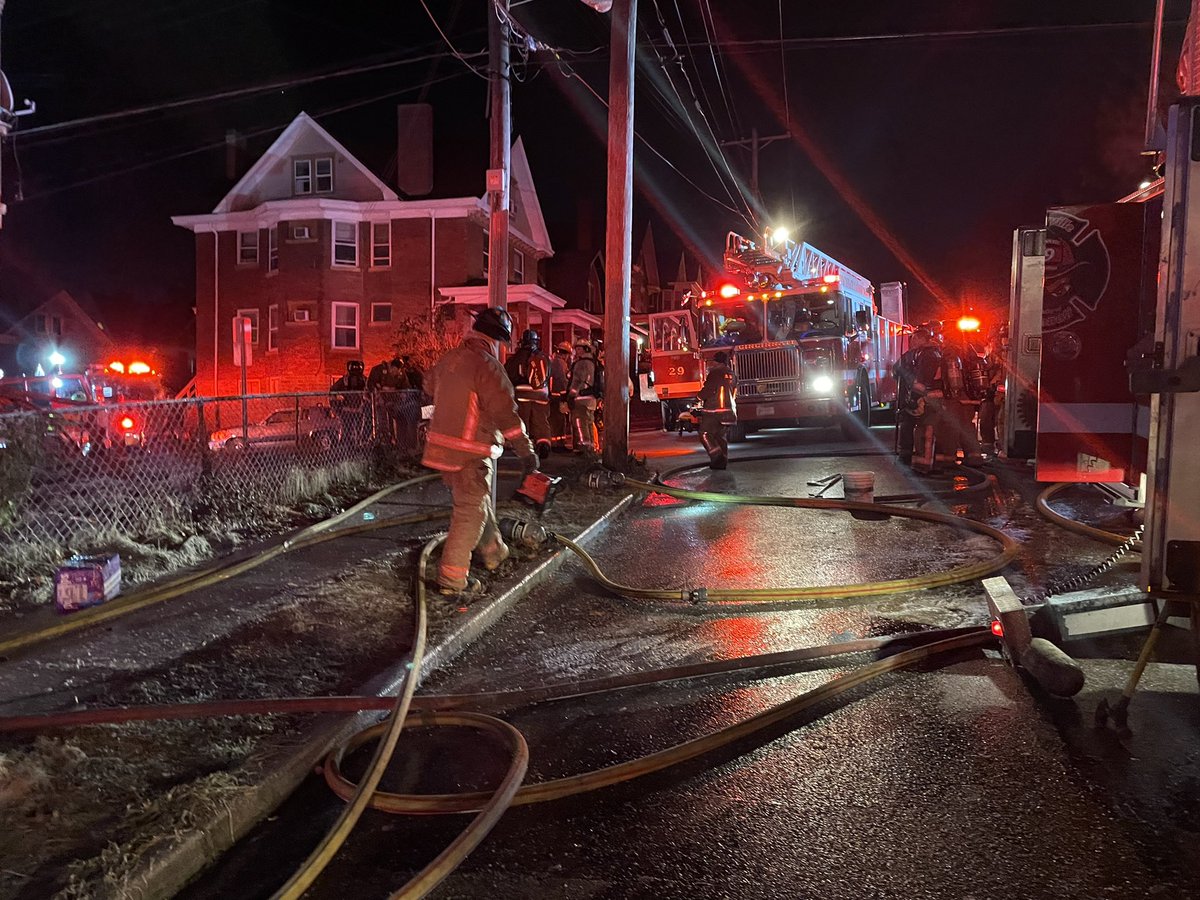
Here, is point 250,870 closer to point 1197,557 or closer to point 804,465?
point 1197,557

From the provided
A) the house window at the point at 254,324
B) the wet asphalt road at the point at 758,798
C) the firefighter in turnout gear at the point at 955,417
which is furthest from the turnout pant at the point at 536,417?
the house window at the point at 254,324

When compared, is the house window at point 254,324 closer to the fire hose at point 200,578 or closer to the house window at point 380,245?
the house window at point 380,245

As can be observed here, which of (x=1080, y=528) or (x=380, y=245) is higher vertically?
(x=380, y=245)

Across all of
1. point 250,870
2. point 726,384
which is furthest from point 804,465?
point 250,870

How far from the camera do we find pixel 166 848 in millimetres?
2664

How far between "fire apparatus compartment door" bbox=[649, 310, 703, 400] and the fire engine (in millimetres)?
25

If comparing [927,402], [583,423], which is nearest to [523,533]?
[927,402]

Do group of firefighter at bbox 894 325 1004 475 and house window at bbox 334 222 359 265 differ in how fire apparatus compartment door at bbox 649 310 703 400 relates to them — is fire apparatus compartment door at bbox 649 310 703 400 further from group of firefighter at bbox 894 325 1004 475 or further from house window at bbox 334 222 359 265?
house window at bbox 334 222 359 265

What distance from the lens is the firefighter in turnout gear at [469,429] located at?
5.60 m

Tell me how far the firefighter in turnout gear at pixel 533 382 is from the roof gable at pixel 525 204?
19.4m

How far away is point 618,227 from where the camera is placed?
11312 millimetres

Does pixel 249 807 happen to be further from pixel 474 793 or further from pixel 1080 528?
pixel 1080 528

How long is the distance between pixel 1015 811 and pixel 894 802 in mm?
400

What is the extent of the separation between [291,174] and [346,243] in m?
3.16
